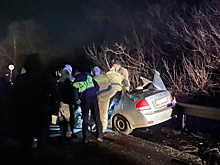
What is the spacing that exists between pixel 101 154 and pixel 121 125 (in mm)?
1179

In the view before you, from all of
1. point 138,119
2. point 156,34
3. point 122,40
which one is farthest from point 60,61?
point 138,119

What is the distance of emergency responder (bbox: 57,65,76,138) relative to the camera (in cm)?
440

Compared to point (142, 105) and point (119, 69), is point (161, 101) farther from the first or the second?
point (119, 69)

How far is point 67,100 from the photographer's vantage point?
14.8 feet

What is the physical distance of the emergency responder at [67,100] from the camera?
14.4 feet

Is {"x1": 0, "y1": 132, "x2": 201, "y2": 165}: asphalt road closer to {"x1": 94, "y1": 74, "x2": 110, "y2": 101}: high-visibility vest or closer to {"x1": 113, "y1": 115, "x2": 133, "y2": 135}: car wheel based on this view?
{"x1": 113, "y1": 115, "x2": 133, "y2": 135}: car wheel

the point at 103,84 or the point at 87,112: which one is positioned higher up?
the point at 103,84

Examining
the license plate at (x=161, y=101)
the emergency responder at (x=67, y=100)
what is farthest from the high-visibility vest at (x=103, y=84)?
the license plate at (x=161, y=101)

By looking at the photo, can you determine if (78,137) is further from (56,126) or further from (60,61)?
(60,61)

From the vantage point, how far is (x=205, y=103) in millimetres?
7242

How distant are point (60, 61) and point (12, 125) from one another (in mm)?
9249

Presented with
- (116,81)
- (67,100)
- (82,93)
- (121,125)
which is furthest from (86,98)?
(121,125)

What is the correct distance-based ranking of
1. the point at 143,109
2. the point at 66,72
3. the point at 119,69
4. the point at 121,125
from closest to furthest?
the point at 143,109 < the point at 121,125 < the point at 66,72 < the point at 119,69

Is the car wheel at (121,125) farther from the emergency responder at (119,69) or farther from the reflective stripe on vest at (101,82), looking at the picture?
the emergency responder at (119,69)
